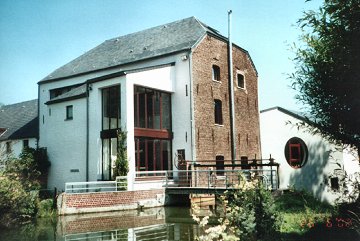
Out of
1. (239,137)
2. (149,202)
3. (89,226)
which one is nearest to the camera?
(89,226)

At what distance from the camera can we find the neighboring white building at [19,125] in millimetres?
25766

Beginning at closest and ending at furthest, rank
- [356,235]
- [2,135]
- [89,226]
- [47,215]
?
[356,235] < [89,226] < [47,215] < [2,135]

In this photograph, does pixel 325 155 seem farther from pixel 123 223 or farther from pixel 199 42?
pixel 123 223

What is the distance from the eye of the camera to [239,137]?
2395cm

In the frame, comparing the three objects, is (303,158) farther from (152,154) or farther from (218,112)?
(152,154)

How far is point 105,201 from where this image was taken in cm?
1548

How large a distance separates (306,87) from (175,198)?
1074 cm

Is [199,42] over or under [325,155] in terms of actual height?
over

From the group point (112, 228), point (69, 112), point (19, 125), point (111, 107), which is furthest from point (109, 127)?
point (19, 125)

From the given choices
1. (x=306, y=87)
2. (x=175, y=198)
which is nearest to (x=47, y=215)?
(x=175, y=198)

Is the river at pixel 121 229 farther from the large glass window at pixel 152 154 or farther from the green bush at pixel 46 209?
the large glass window at pixel 152 154

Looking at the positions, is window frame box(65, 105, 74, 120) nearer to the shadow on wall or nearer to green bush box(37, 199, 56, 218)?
green bush box(37, 199, 56, 218)

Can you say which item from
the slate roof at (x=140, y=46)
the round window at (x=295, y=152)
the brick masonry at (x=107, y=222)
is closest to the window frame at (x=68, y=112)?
the slate roof at (x=140, y=46)

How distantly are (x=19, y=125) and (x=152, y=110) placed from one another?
46.0 ft
